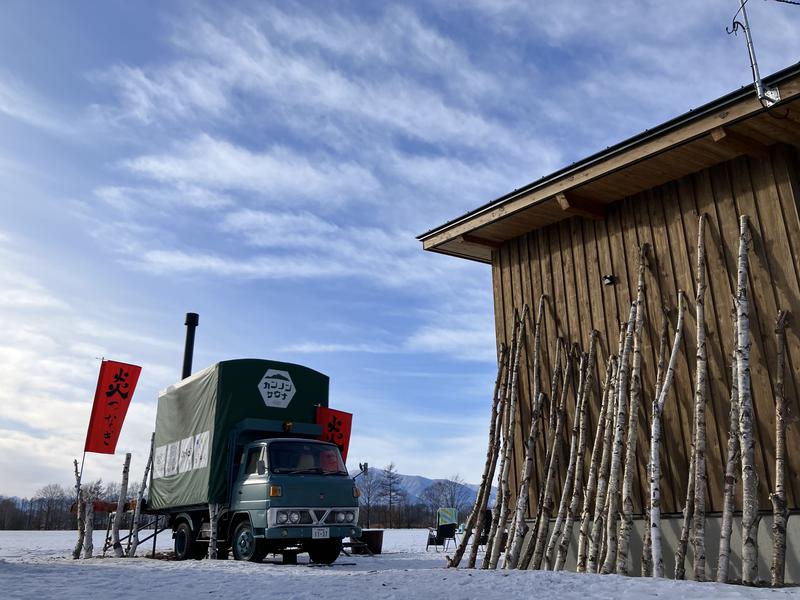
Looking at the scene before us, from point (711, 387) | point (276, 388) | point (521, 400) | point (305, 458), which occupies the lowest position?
point (305, 458)

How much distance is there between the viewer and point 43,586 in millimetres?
7836

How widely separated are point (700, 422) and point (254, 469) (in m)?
7.80

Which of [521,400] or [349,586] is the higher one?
[521,400]

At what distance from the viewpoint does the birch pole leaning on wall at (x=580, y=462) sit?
29.4 feet

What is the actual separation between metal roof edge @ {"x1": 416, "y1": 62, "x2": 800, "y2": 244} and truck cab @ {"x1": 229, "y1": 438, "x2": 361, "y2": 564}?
5296mm

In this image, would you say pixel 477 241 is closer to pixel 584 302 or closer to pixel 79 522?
pixel 584 302

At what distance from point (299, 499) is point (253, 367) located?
3073mm

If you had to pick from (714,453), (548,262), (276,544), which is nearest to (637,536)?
(714,453)

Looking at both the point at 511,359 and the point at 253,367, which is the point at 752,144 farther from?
the point at 253,367

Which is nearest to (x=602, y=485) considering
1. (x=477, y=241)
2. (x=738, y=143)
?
(x=738, y=143)

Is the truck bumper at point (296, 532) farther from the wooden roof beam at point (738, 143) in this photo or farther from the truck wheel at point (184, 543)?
the wooden roof beam at point (738, 143)

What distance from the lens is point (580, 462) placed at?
9273mm

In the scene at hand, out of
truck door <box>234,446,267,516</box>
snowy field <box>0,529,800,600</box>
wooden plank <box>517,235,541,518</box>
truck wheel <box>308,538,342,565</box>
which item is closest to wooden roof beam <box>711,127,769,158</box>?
wooden plank <box>517,235,541,518</box>

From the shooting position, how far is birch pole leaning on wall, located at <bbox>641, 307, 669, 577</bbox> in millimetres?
7914
